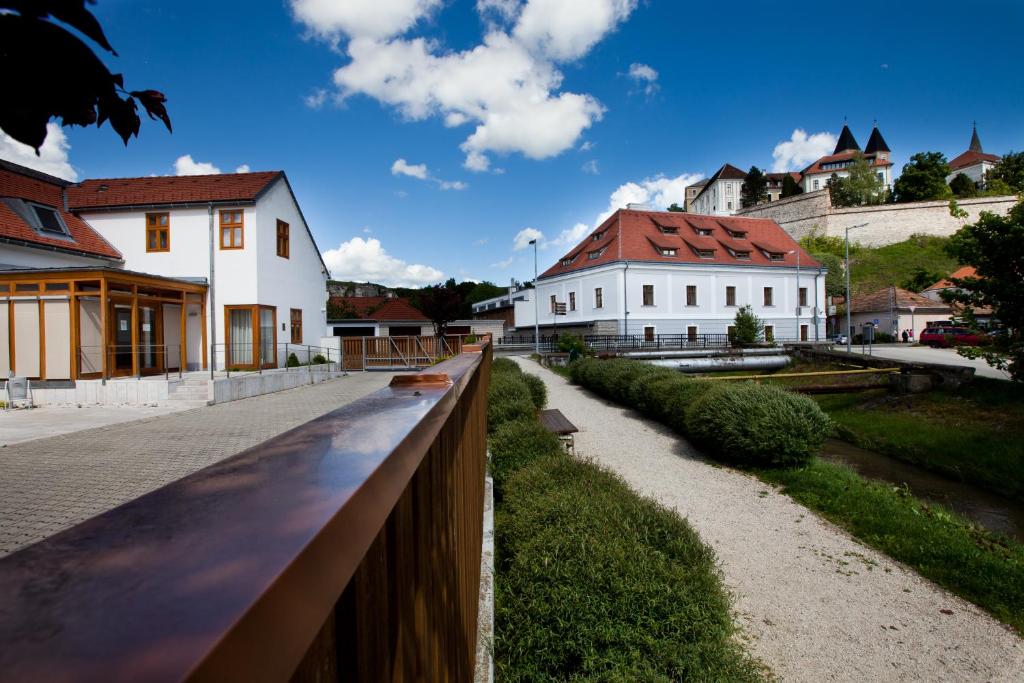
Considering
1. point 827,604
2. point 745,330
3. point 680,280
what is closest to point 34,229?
point 827,604

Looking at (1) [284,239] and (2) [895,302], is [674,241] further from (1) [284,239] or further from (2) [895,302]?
(1) [284,239]

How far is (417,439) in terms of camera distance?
1172 millimetres

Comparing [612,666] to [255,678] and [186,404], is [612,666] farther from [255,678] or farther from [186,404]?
[186,404]

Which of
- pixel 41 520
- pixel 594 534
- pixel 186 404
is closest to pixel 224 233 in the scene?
pixel 186 404

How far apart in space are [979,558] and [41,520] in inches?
399

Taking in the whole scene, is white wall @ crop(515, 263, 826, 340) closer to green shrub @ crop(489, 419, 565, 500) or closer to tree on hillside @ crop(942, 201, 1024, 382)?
tree on hillside @ crop(942, 201, 1024, 382)

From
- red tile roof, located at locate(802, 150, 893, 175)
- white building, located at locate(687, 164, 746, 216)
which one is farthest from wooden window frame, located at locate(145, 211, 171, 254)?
red tile roof, located at locate(802, 150, 893, 175)

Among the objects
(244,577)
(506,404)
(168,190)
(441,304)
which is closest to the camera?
(244,577)

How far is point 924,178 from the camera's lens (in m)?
76.1

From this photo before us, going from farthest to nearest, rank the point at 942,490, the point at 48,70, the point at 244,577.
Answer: the point at 942,490, the point at 48,70, the point at 244,577

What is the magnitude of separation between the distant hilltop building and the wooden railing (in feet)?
387

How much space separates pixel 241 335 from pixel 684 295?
3312 cm

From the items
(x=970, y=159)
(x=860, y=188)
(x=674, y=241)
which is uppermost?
(x=970, y=159)

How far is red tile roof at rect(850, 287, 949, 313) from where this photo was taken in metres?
49.2
